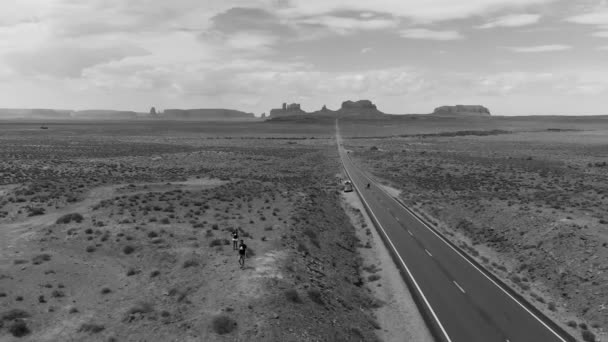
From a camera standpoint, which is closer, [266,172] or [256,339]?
[256,339]

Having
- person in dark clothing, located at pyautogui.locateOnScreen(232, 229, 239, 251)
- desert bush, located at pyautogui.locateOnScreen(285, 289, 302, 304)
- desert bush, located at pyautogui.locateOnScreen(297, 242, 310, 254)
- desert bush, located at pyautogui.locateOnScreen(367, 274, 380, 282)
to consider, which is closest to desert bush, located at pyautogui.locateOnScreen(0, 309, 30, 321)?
person in dark clothing, located at pyautogui.locateOnScreen(232, 229, 239, 251)

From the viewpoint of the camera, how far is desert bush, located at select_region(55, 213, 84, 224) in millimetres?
38156

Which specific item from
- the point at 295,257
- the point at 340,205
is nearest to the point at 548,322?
the point at 295,257

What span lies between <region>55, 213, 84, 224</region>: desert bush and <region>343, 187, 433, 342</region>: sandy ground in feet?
86.7

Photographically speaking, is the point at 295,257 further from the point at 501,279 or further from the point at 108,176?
the point at 108,176

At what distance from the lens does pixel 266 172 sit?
83062 millimetres

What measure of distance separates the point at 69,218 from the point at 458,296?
34150 mm

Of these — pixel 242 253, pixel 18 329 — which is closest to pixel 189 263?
pixel 242 253

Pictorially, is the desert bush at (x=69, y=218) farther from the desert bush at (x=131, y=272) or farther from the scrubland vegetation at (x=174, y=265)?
the desert bush at (x=131, y=272)

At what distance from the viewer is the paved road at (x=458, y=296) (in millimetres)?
23922

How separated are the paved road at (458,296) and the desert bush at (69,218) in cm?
2912

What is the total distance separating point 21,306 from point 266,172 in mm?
61293

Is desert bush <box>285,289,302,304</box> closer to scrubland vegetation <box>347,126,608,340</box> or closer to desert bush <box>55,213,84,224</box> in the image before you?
scrubland vegetation <box>347,126,608,340</box>

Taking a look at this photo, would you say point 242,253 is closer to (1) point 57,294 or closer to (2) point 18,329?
(1) point 57,294
